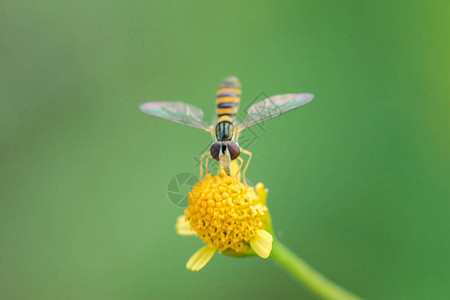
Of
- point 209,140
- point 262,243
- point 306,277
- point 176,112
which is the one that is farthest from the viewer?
point 209,140

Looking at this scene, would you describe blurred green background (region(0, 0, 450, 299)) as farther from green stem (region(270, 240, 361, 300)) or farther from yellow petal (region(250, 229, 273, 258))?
yellow petal (region(250, 229, 273, 258))

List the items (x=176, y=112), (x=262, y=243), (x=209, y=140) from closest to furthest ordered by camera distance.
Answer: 1. (x=262, y=243)
2. (x=176, y=112)
3. (x=209, y=140)

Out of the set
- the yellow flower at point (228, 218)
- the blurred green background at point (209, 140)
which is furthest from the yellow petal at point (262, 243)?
the blurred green background at point (209, 140)

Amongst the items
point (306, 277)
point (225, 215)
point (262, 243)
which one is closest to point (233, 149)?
point (225, 215)

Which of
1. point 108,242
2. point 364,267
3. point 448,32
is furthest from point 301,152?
point 108,242

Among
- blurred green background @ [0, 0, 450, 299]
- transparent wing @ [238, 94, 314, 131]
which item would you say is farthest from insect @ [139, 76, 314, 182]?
blurred green background @ [0, 0, 450, 299]

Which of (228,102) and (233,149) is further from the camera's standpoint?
(228,102)

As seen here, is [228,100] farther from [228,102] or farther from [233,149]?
[233,149]

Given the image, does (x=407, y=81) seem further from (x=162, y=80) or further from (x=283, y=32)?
(x=162, y=80)
